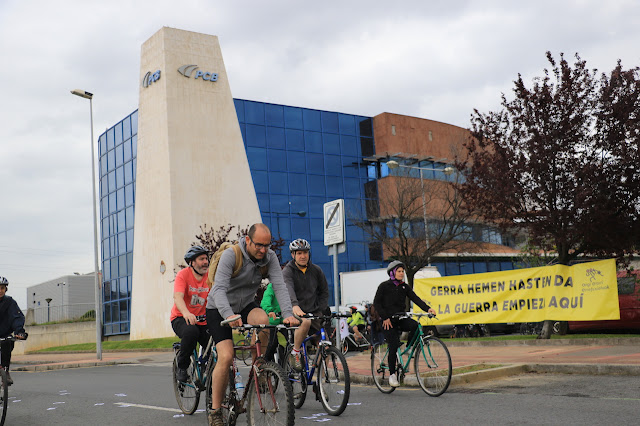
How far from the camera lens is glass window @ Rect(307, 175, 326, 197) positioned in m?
45.6

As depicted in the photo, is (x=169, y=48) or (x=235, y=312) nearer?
(x=235, y=312)

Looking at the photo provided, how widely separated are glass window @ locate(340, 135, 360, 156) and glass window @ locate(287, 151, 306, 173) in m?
3.59

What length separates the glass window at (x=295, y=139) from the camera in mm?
45219

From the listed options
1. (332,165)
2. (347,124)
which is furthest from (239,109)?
(347,124)

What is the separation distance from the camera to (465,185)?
747 inches

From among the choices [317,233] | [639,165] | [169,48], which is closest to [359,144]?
[317,233]

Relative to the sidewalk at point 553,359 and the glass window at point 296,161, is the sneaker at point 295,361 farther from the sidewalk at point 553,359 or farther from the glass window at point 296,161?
the glass window at point 296,161

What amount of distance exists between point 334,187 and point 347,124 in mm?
5018

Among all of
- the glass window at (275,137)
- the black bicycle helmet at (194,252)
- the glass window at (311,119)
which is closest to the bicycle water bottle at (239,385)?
the black bicycle helmet at (194,252)

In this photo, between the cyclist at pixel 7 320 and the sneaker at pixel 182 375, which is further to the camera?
the cyclist at pixel 7 320

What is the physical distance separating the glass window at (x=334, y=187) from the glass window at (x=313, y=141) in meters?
2.17

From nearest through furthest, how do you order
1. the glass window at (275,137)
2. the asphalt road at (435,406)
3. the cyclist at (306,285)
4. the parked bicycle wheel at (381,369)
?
1. the asphalt road at (435,406)
2. the cyclist at (306,285)
3. the parked bicycle wheel at (381,369)
4. the glass window at (275,137)

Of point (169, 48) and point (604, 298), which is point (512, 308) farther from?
point (169, 48)

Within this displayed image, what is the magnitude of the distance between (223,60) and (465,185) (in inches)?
940
